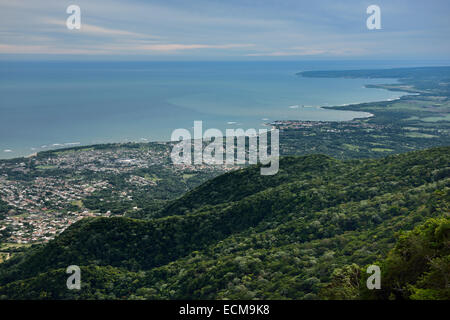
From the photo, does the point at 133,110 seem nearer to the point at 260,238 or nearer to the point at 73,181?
the point at 73,181

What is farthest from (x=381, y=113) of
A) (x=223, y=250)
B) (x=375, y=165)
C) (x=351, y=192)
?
(x=223, y=250)

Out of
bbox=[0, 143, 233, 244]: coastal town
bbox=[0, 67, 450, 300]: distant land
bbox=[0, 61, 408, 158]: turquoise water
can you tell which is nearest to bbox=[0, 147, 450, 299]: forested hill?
bbox=[0, 67, 450, 300]: distant land

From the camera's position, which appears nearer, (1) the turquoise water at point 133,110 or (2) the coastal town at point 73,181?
(2) the coastal town at point 73,181

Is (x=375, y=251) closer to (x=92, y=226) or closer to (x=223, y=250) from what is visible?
(x=223, y=250)

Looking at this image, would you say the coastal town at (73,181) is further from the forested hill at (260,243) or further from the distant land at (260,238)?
the forested hill at (260,243)

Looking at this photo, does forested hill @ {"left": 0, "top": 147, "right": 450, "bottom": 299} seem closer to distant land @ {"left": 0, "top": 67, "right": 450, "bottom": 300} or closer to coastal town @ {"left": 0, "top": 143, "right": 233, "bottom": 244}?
distant land @ {"left": 0, "top": 67, "right": 450, "bottom": 300}

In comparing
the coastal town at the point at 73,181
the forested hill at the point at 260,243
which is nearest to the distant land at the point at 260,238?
the forested hill at the point at 260,243

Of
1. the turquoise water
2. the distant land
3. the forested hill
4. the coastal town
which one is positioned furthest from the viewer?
the turquoise water

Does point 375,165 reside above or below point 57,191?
above
